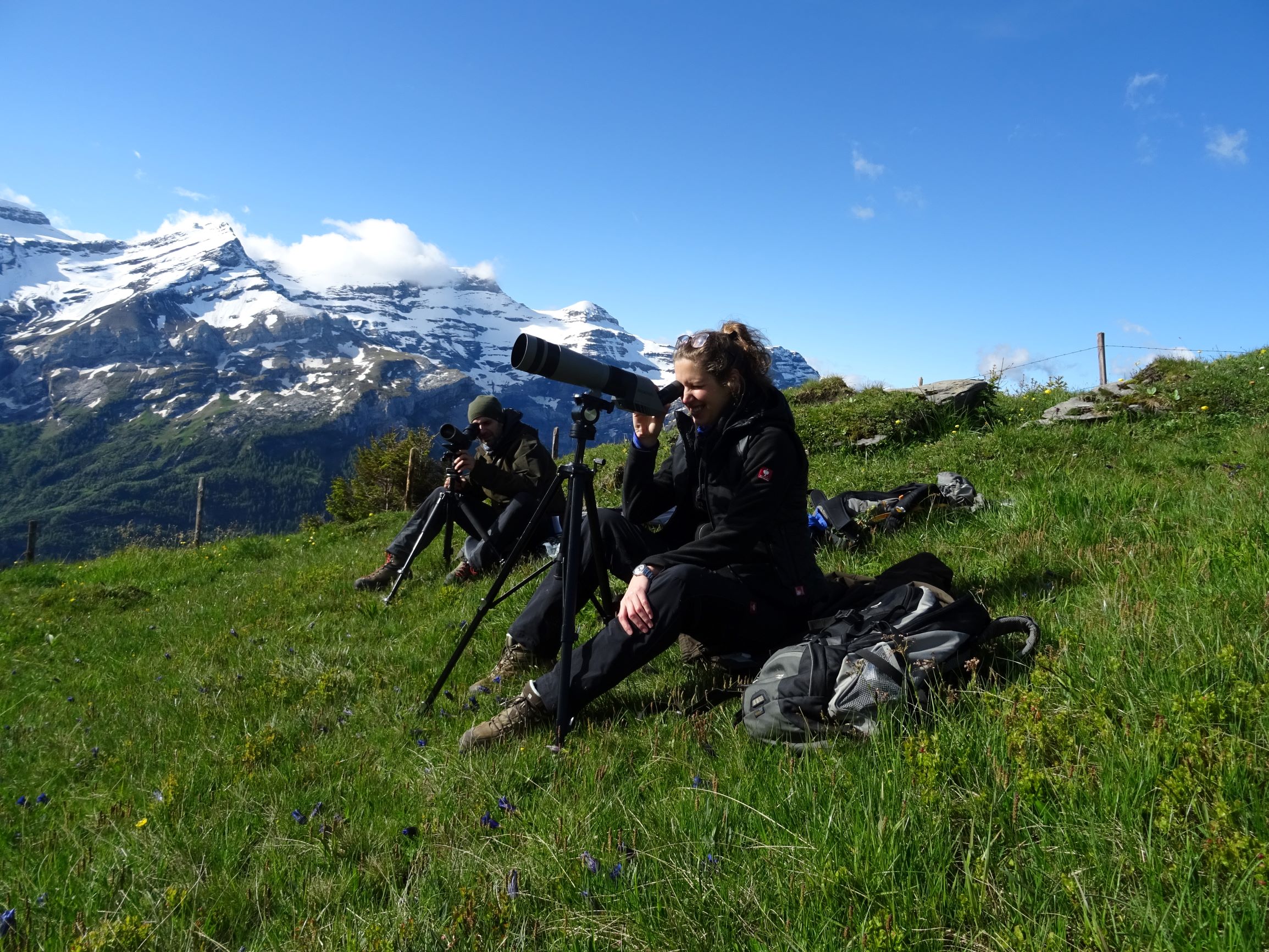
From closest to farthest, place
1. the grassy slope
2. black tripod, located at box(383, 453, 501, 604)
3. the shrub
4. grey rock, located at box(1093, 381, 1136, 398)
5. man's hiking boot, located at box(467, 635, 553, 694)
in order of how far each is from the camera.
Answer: the grassy slope → man's hiking boot, located at box(467, 635, 553, 694) → black tripod, located at box(383, 453, 501, 604) → grey rock, located at box(1093, 381, 1136, 398) → the shrub

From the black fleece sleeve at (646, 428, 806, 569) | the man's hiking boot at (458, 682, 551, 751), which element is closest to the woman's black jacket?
the black fleece sleeve at (646, 428, 806, 569)

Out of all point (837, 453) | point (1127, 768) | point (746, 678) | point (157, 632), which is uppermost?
point (837, 453)

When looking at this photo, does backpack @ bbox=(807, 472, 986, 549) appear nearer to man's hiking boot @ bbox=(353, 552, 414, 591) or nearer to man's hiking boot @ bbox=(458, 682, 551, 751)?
man's hiking boot @ bbox=(458, 682, 551, 751)

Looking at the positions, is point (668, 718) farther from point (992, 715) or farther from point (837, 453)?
point (837, 453)

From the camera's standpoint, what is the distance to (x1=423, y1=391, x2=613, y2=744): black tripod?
3455 mm

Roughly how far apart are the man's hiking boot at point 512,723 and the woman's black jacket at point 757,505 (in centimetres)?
92

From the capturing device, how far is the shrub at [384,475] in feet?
84.0

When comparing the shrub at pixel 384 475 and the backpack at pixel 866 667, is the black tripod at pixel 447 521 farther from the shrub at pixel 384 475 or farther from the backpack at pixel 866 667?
the shrub at pixel 384 475

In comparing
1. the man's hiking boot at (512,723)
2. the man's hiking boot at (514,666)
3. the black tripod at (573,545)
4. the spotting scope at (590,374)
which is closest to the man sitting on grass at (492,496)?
the man's hiking boot at (514,666)

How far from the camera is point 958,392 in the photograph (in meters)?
11.4

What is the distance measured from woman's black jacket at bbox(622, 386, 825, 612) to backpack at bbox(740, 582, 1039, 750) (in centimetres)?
53

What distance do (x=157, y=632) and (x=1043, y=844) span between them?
8329 millimetres

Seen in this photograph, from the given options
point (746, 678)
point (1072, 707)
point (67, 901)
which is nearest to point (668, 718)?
point (746, 678)

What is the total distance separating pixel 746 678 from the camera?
3.86 metres
